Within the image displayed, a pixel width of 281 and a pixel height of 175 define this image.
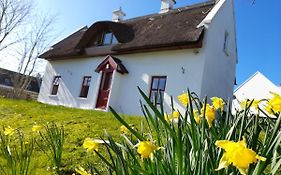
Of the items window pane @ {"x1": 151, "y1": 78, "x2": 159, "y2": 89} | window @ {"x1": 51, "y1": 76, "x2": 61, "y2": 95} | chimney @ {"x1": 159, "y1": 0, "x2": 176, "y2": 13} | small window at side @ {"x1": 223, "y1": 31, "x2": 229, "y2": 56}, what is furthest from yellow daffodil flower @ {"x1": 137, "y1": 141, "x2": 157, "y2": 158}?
window @ {"x1": 51, "y1": 76, "x2": 61, "y2": 95}

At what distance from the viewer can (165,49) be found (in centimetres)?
1309

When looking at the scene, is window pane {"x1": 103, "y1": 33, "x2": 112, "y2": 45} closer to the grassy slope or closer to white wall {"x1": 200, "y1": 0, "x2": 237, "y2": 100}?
white wall {"x1": 200, "y1": 0, "x2": 237, "y2": 100}

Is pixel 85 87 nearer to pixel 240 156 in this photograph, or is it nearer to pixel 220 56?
pixel 220 56

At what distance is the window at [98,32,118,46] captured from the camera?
16.4 m

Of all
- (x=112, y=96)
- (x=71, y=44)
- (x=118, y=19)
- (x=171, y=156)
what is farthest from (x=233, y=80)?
(x=171, y=156)

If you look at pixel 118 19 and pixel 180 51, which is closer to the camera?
pixel 180 51

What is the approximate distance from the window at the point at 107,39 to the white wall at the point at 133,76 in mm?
1152

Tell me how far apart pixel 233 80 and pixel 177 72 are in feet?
15.6

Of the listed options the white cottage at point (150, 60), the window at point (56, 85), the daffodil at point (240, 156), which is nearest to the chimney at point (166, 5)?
the white cottage at point (150, 60)

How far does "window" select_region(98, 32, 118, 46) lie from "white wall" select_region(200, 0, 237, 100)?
5.51 metres

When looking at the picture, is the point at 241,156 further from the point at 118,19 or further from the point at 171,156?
the point at 118,19

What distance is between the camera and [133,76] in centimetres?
1419

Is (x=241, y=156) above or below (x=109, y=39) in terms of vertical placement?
below

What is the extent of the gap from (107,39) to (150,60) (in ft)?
13.9
